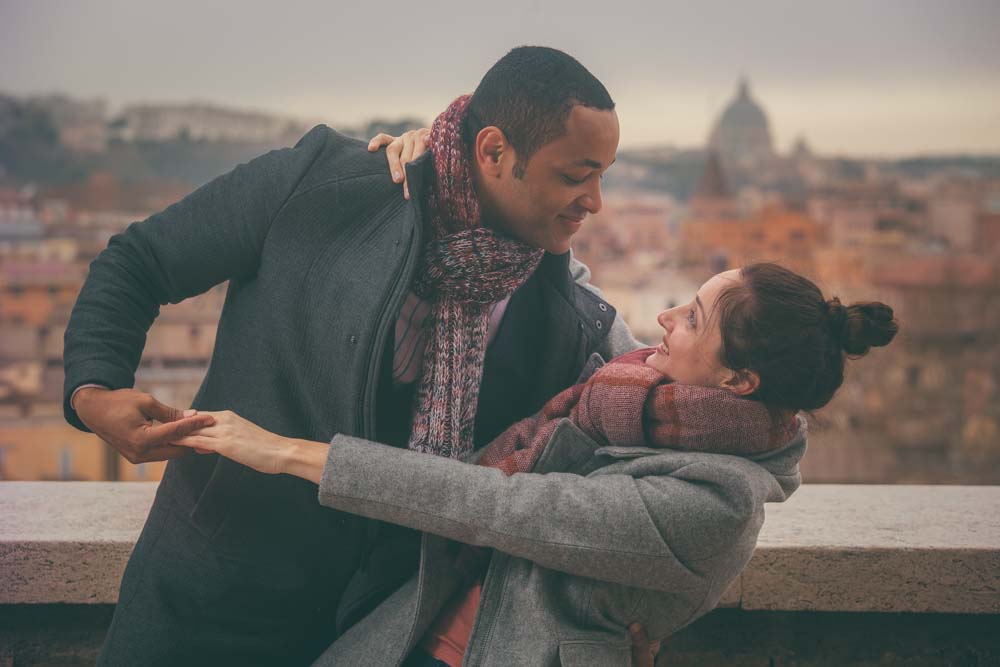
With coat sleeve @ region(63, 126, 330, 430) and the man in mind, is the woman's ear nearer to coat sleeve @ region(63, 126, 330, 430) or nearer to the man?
the man

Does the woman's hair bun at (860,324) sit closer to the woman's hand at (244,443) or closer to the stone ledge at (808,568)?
the stone ledge at (808,568)

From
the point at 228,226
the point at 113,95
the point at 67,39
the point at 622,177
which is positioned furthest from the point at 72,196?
the point at 228,226

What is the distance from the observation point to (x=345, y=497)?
137 centimetres

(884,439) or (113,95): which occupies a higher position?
(113,95)

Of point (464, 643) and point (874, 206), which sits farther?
→ point (874, 206)

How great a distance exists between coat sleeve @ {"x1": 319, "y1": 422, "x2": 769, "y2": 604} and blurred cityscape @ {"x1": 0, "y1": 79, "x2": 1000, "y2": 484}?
35885 mm

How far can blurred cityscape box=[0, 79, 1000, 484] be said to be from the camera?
40.2 m

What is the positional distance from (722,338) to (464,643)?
511mm

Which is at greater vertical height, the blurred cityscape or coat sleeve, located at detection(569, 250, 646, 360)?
coat sleeve, located at detection(569, 250, 646, 360)

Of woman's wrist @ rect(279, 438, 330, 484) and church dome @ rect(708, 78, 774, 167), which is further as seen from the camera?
church dome @ rect(708, 78, 774, 167)

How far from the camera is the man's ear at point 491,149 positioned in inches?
62.6

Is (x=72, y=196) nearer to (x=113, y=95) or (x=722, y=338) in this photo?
(x=113, y=95)

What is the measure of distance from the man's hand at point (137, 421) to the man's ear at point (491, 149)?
20.2 inches

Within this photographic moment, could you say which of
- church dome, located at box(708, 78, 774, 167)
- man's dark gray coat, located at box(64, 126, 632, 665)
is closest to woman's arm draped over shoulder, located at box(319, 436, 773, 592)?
man's dark gray coat, located at box(64, 126, 632, 665)
